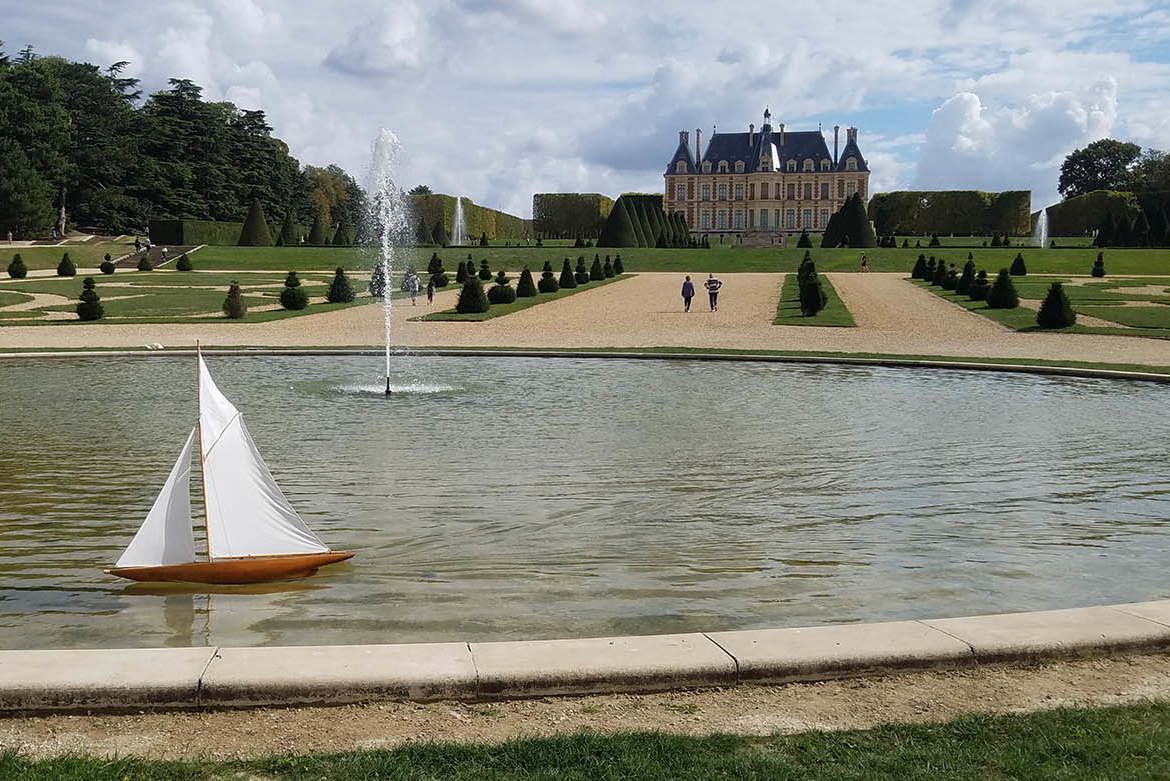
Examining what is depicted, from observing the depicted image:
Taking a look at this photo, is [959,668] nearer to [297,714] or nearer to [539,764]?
[539,764]

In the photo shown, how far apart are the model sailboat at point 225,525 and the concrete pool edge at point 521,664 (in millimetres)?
1262

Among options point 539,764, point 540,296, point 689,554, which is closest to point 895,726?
point 539,764

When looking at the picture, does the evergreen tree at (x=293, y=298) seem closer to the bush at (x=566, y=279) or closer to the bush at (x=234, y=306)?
the bush at (x=234, y=306)

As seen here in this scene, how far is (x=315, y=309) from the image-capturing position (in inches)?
1303

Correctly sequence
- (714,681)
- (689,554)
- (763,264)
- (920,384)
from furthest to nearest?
(763,264)
(920,384)
(689,554)
(714,681)

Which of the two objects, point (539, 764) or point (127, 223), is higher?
point (127, 223)

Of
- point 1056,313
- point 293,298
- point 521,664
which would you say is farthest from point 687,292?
point 521,664

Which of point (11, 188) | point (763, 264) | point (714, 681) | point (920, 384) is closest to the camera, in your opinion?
point (714, 681)

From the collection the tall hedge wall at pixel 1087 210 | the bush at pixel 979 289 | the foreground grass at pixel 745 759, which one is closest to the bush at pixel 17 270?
the bush at pixel 979 289

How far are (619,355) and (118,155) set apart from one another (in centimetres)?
6859

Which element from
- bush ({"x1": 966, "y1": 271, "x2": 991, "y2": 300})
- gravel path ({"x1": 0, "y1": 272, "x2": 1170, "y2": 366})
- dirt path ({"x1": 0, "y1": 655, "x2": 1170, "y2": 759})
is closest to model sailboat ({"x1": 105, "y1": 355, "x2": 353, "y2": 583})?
dirt path ({"x1": 0, "y1": 655, "x2": 1170, "y2": 759})

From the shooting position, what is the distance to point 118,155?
76.9m

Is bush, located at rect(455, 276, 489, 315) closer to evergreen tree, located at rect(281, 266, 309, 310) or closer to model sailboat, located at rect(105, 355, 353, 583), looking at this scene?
evergreen tree, located at rect(281, 266, 309, 310)

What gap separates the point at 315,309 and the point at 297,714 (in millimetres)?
30273
